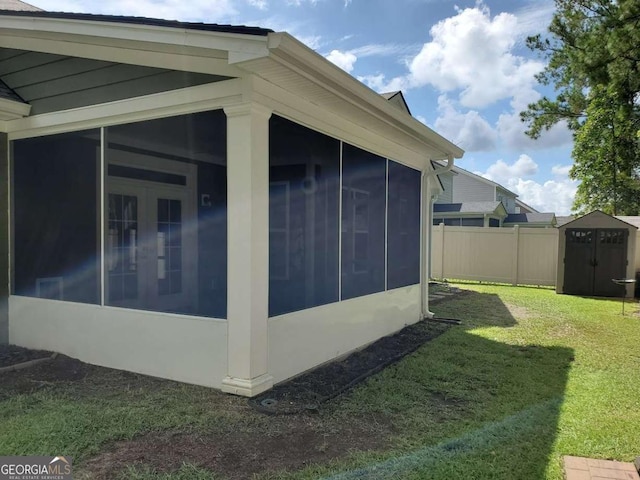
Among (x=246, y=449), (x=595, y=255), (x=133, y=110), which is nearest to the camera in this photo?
(x=246, y=449)

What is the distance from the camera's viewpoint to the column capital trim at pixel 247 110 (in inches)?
140

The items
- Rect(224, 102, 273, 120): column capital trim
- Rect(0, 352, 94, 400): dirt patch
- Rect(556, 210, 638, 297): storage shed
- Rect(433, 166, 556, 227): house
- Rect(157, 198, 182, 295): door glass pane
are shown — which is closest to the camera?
Rect(224, 102, 273, 120): column capital trim

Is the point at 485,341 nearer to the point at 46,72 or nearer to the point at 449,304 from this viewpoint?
A: the point at 449,304

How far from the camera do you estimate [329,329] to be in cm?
485

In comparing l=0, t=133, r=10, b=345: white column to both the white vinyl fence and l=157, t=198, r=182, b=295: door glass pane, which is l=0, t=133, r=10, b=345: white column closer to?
l=157, t=198, r=182, b=295: door glass pane

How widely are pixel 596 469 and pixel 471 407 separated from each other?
1047 mm

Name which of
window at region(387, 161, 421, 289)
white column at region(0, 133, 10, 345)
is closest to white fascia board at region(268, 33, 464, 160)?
window at region(387, 161, 421, 289)

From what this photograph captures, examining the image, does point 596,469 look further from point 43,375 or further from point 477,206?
point 477,206

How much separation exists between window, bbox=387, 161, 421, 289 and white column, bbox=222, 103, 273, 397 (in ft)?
9.69

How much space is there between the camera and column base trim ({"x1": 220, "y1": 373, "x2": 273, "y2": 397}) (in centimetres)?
363

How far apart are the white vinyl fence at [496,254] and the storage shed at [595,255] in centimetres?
121

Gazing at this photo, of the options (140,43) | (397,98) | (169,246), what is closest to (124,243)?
(169,246)

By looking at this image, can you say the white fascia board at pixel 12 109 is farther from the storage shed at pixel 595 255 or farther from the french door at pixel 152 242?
the storage shed at pixel 595 255

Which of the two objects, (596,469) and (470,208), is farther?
(470,208)
